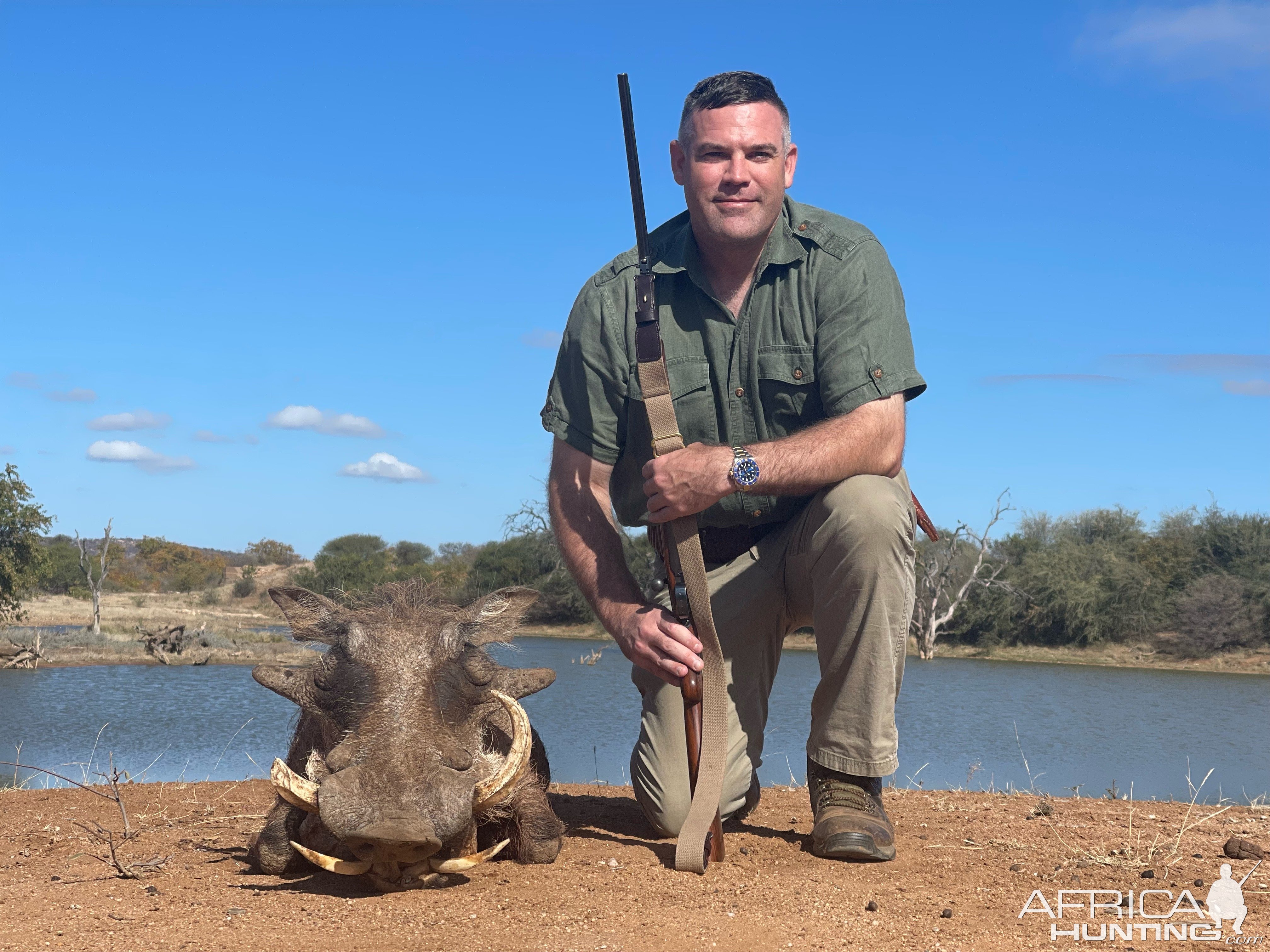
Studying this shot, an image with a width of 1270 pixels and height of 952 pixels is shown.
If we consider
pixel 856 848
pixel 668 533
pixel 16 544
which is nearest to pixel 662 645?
pixel 668 533

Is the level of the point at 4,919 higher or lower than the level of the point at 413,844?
lower

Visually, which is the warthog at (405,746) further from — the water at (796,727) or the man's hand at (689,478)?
the water at (796,727)

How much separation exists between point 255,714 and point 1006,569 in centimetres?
2560

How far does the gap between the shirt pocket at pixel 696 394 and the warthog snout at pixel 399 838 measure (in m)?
2.07

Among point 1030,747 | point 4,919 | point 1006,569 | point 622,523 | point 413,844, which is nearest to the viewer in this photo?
point 413,844

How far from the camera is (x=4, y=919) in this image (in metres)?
2.95

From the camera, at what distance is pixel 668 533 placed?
12.5 ft

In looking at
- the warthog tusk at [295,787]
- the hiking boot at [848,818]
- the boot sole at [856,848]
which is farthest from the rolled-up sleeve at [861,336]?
the warthog tusk at [295,787]

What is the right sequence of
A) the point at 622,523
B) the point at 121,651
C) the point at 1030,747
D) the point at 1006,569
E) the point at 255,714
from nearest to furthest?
the point at 622,523 → the point at 1030,747 → the point at 255,714 → the point at 121,651 → the point at 1006,569

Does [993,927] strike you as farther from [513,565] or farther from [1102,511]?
[1102,511]

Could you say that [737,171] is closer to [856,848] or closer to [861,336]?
[861,336]

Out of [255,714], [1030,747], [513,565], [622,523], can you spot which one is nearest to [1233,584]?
[1030,747]

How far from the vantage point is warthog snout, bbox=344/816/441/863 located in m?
2.69

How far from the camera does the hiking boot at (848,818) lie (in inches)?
140
